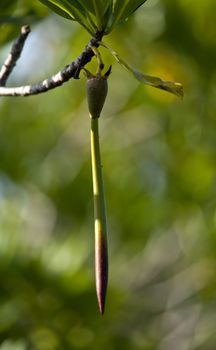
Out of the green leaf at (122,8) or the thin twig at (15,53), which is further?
the thin twig at (15,53)

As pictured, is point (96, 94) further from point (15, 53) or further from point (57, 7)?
point (15, 53)

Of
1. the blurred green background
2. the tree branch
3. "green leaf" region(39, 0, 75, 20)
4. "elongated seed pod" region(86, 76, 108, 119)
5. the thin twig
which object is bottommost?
the blurred green background

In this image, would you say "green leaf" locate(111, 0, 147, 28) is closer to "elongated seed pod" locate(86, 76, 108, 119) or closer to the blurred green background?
→ "elongated seed pod" locate(86, 76, 108, 119)

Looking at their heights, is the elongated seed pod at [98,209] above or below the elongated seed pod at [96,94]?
below

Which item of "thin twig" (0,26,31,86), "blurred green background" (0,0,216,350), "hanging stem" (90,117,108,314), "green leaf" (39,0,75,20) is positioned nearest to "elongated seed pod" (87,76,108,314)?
"hanging stem" (90,117,108,314)

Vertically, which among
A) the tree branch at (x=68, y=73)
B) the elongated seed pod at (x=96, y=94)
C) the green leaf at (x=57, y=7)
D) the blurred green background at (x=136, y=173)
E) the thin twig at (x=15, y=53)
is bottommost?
the blurred green background at (x=136, y=173)

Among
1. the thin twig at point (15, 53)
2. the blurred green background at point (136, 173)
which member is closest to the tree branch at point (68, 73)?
the thin twig at point (15, 53)

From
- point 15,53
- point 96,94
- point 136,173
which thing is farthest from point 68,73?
point 136,173

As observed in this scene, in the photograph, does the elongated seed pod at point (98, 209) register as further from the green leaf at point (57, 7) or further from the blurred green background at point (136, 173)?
the blurred green background at point (136, 173)

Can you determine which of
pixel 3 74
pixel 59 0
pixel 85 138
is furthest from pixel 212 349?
pixel 59 0
